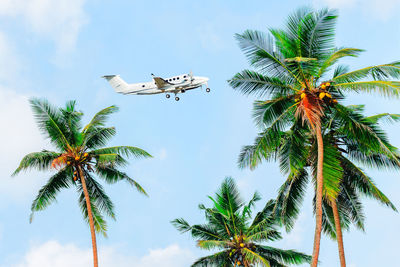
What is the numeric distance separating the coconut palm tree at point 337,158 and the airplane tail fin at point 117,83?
126ft

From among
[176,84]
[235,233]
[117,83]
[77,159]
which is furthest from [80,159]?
[117,83]

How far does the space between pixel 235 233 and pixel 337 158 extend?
827cm

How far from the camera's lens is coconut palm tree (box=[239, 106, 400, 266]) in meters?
21.9

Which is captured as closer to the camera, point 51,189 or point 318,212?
point 318,212

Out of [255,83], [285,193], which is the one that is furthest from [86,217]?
[255,83]

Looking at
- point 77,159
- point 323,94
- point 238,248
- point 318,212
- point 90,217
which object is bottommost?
point 318,212

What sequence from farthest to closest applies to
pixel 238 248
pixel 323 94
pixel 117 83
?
pixel 117 83
pixel 238 248
pixel 323 94

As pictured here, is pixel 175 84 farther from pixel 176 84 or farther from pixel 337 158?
pixel 337 158

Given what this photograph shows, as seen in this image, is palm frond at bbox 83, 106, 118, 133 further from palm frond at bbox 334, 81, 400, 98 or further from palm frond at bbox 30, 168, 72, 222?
palm frond at bbox 334, 81, 400, 98

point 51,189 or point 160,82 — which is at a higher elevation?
point 160,82

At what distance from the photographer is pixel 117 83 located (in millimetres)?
64625

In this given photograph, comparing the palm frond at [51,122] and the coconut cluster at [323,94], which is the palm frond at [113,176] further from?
the coconut cluster at [323,94]

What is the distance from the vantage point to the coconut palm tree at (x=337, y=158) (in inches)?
861

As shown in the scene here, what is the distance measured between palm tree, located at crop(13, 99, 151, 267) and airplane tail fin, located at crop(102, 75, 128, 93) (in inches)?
1308
